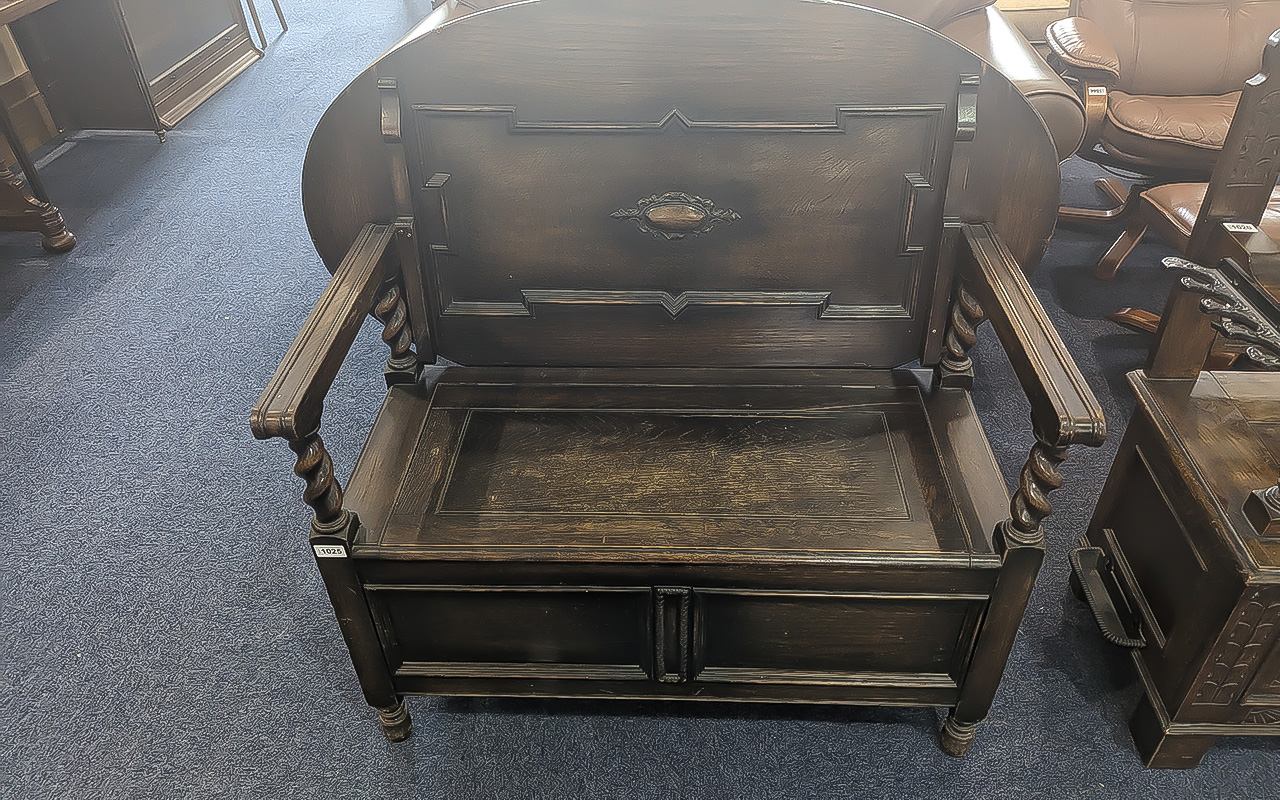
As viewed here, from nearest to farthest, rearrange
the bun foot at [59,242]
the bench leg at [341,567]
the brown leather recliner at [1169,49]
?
1. the bench leg at [341,567]
2. the brown leather recliner at [1169,49]
3. the bun foot at [59,242]

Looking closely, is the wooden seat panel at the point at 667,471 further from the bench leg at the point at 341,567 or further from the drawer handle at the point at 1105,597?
the drawer handle at the point at 1105,597

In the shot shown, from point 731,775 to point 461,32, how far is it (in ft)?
4.26

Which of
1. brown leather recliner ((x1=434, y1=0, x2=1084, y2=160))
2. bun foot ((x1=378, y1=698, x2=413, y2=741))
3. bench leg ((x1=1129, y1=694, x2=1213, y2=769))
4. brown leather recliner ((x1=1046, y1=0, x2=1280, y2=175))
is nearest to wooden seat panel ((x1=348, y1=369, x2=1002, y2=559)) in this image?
bun foot ((x1=378, y1=698, x2=413, y2=741))

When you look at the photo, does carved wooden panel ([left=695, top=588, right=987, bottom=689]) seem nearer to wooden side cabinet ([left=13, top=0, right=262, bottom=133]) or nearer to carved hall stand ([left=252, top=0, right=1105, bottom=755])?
carved hall stand ([left=252, top=0, right=1105, bottom=755])

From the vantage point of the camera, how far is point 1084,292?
2.66m

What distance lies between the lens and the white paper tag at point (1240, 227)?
1.45 m

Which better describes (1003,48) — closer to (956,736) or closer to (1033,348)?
(1033,348)

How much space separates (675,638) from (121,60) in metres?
3.53

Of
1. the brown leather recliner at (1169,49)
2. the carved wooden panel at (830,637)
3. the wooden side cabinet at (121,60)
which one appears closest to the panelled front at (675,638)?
the carved wooden panel at (830,637)

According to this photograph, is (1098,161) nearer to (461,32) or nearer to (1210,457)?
(1210,457)

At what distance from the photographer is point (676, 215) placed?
1451mm

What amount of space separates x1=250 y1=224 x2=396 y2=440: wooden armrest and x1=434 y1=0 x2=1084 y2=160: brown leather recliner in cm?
69

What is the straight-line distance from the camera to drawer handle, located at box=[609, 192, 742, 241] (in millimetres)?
1453

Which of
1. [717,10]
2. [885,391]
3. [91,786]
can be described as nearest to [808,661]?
[885,391]
